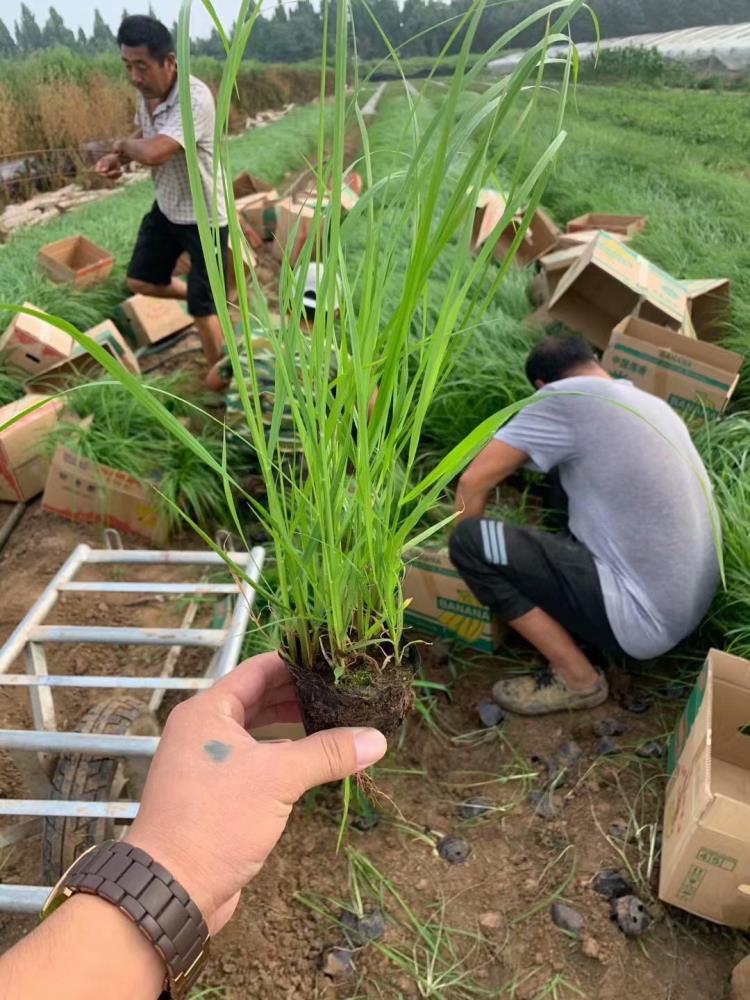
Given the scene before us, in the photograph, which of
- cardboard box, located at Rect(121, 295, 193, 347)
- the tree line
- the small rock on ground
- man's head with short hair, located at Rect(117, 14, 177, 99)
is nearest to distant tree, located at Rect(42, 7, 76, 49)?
the tree line

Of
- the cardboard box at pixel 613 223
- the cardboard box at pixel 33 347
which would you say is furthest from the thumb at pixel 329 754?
the cardboard box at pixel 613 223

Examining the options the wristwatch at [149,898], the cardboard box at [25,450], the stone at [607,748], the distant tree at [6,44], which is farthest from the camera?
the distant tree at [6,44]

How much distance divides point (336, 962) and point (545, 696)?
877 millimetres

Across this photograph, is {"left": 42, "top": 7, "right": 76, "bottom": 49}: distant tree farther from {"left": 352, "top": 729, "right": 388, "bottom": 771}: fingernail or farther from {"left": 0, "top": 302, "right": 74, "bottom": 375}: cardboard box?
{"left": 352, "top": 729, "right": 388, "bottom": 771}: fingernail

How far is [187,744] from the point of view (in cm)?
81

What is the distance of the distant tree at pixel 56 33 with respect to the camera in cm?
765

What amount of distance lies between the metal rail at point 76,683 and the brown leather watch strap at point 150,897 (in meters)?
0.36

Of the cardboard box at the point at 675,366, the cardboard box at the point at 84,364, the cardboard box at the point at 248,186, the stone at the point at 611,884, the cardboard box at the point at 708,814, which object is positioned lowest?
the stone at the point at 611,884

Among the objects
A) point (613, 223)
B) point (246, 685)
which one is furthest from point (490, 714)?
point (613, 223)

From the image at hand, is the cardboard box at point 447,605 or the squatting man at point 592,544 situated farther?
the cardboard box at point 447,605

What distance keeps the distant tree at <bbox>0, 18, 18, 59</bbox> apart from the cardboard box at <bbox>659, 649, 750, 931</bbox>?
8511 mm

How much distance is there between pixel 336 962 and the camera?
4.64 feet

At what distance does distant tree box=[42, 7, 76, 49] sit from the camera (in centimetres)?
765

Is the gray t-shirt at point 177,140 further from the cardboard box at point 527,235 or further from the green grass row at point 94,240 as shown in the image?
the cardboard box at point 527,235
